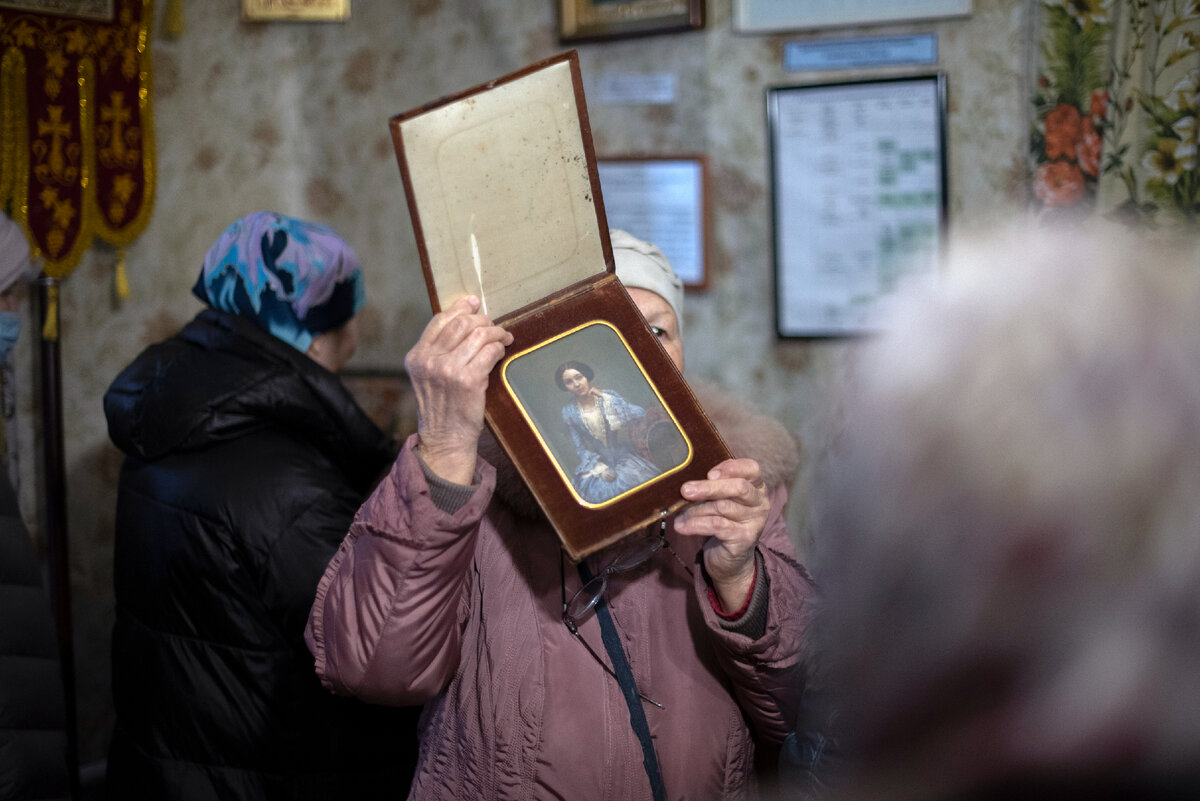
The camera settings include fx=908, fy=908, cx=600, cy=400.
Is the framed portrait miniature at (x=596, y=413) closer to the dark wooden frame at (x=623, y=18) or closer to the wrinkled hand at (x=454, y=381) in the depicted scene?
the wrinkled hand at (x=454, y=381)

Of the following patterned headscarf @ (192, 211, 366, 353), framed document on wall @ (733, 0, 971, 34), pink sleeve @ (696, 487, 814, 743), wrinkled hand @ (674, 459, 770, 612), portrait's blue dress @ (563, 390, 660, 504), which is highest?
framed document on wall @ (733, 0, 971, 34)

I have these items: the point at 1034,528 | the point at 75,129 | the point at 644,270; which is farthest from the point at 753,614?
the point at 75,129

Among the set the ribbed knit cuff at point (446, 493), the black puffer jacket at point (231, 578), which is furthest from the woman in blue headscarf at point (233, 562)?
the ribbed knit cuff at point (446, 493)

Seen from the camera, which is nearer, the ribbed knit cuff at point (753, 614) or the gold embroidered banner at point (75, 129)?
the ribbed knit cuff at point (753, 614)

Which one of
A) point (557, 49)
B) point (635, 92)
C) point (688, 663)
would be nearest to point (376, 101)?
point (557, 49)

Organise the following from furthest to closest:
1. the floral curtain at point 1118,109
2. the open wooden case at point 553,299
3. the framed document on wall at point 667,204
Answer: the framed document on wall at point 667,204 → the floral curtain at point 1118,109 → the open wooden case at point 553,299

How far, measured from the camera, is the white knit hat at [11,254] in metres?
1.72

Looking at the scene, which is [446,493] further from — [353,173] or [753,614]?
[353,173]

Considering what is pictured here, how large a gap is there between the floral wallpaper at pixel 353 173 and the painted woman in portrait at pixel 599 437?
4.25 ft

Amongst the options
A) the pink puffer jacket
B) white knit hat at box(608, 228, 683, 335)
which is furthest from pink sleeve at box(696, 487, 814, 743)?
white knit hat at box(608, 228, 683, 335)

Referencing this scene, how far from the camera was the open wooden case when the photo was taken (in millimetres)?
977

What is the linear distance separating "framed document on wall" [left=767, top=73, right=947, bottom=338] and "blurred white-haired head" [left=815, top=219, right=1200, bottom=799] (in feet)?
5.92

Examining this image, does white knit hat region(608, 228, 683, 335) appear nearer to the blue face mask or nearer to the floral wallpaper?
the floral wallpaper

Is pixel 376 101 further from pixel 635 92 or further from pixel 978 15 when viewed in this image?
pixel 978 15
